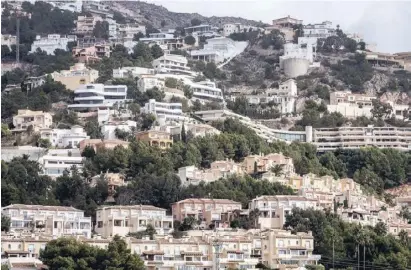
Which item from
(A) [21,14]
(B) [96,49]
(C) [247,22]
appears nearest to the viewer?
(B) [96,49]

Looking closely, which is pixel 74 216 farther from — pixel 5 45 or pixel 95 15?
pixel 95 15

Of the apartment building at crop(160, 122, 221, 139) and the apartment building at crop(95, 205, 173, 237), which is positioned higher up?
the apartment building at crop(160, 122, 221, 139)

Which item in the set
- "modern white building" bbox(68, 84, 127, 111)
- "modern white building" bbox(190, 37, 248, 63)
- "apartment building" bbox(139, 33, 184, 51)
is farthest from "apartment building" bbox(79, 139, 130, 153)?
"apartment building" bbox(139, 33, 184, 51)

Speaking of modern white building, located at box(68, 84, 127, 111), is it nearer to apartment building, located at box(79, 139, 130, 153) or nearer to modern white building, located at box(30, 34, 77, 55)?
apartment building, located at box(79, 139, 130, 153)

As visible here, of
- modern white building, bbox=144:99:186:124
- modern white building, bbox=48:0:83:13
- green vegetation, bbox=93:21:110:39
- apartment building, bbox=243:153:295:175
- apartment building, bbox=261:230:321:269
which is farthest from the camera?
modern white building, bbox=48:0:83:13

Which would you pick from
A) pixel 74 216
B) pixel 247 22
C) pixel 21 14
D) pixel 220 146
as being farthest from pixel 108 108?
pixel 247 22

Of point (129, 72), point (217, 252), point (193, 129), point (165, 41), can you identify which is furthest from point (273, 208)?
point (165, 41)

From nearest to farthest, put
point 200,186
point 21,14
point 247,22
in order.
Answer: point 200,186, point 21,14, point 247,22

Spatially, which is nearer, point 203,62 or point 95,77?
point 95,77
